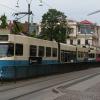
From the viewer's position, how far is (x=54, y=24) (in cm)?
9356

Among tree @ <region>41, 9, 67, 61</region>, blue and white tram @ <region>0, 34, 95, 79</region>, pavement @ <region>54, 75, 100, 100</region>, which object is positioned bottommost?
pavement @ <region>54, 75, 100, 100</region>

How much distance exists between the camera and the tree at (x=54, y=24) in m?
89.8

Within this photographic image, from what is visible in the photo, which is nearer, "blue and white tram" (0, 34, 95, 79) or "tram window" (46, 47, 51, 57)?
"blue and white tram" (0, 34, 95, 79)

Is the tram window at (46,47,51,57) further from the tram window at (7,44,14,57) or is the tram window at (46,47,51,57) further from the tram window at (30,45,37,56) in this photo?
the tram window at (7,44,14,57)

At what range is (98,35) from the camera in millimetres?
155500

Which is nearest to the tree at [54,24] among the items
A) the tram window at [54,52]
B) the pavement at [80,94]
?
the tram window at [54,52]

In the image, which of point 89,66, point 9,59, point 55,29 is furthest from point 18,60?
point 55,29

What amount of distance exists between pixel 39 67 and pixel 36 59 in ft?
2.61

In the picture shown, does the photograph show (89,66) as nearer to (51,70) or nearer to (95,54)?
(95,54)

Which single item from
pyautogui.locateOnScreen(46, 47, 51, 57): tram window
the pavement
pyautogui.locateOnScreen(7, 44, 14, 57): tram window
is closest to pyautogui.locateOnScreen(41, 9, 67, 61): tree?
pyautogui.locateOnScreen(46, 47, 51, 57): tram window

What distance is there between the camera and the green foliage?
3534 inches

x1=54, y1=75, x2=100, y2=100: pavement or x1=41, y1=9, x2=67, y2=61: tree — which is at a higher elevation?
x1=41, y1=9, x2=67, y2=61: tree

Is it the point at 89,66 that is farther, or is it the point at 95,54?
the point at 95,54

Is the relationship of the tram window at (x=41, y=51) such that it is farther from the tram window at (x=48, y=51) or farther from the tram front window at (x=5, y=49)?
the tram front window at (x=5, y=49)
